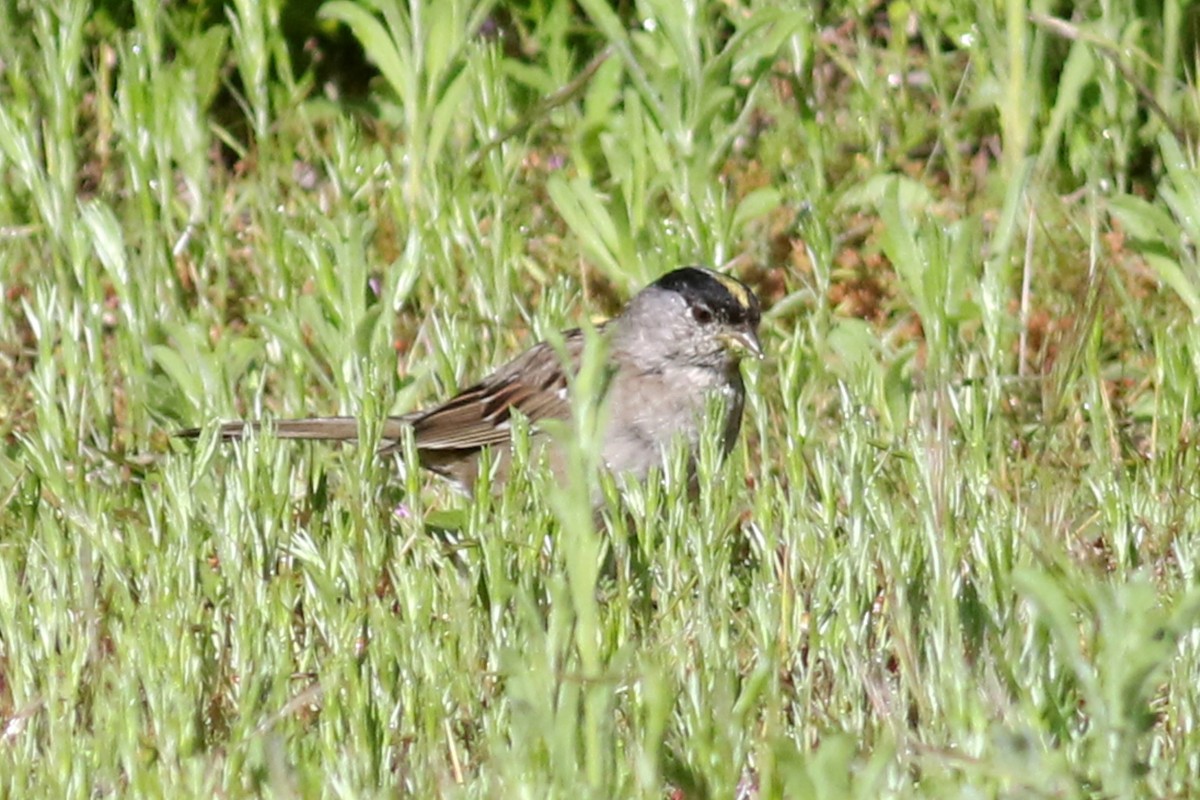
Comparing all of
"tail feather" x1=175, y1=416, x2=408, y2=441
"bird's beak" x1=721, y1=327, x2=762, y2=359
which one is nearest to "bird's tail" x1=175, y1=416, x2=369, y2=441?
"tail feather" x1=175, y1=416, x2=408, y2=441

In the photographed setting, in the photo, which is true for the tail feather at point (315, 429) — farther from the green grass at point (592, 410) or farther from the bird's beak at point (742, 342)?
the bird's beak at point (742, 342)

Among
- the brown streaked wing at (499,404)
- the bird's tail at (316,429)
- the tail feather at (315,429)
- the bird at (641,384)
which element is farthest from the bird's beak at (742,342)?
the bird's tail at (316,429)

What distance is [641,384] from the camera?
5.90 meters

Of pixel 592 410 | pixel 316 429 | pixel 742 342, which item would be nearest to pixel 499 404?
pixel 316 429

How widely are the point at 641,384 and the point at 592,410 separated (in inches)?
105

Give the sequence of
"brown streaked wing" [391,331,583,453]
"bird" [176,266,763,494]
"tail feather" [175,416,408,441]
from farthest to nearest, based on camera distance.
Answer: "brown streaked wing" [391,331,583,453]
"bird" [176,266,763,494]
"tail feather" [175,416,408,441]

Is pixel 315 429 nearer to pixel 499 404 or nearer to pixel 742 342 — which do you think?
pixel 499 404

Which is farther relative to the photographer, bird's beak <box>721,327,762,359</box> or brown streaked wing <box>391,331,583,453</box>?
brown streaked wing <box>391,331,583,453</box>

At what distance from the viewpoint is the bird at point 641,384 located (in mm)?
5703

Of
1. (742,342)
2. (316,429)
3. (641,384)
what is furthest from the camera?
(641,384)

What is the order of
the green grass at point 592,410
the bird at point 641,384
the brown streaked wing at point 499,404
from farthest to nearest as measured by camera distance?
1. the brown streaked wing at point 499,404
2. the bird at point 641,384
3. the green grass at point 592,410

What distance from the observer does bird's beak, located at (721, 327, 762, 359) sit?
571 cm

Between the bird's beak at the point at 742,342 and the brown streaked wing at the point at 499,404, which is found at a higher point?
the bird's beak at the point at 742,342

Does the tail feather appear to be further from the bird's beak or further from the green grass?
the bird's beak
